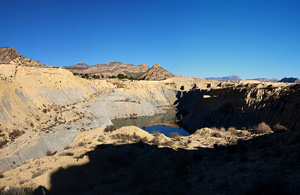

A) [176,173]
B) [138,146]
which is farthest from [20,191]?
[138,146]

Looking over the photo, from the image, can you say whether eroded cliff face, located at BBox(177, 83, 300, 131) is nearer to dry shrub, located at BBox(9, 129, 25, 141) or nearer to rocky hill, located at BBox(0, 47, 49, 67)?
dry shrub, located at BBox(9, 129, 25, 141)

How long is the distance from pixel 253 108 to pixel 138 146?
18362mm

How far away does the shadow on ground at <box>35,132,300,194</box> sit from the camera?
7.00m

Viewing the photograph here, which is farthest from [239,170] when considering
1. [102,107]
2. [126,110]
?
[126,110]

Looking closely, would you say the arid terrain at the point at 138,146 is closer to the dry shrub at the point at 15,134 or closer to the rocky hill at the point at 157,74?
the dry shrub at the point at 15,134

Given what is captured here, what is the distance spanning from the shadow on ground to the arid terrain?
0.16 ft

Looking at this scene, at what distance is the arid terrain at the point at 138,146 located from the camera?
28.1 feet

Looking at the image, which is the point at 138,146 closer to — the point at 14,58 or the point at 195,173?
the point at 195,173

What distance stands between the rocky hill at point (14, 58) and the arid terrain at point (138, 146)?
24.1 meters

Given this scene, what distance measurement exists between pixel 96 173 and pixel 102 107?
3702 cm

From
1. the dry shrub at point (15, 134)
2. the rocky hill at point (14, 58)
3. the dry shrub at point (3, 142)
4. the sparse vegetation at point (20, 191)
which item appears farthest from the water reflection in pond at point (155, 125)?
the rocky hill at point (14, 58)

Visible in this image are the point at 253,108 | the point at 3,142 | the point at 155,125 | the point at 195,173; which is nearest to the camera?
the point at 195,173

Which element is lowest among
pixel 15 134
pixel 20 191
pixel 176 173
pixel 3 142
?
pixel 3 142

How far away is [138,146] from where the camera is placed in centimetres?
1783
